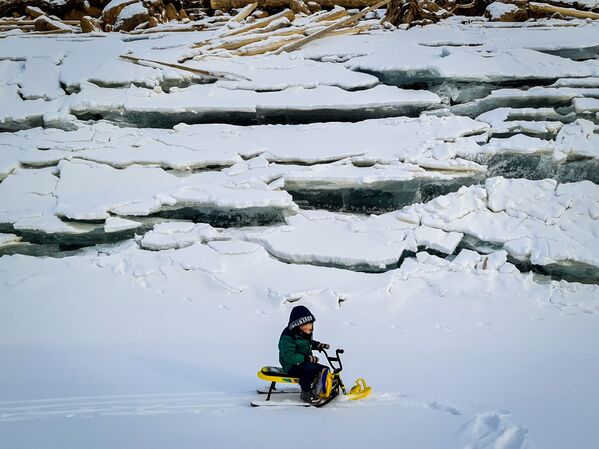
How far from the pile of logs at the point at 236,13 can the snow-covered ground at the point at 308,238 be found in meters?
0.89

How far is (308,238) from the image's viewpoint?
6.73 metres

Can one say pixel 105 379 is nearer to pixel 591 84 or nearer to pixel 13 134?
pixel 13 134

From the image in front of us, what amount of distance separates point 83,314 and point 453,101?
7.28 m

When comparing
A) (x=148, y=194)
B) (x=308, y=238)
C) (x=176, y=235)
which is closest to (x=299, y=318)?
(x=308, y=238)

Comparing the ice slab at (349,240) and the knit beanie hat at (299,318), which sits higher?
the knit beanie hat at (299,318)

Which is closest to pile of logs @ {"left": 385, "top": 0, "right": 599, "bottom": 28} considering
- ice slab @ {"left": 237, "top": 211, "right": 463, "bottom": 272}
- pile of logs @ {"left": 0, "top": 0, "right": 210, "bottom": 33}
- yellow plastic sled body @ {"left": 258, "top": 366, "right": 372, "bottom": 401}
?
pile of logs @ {"left": 0, "top": 0, "right": 210, "bottom": 33}

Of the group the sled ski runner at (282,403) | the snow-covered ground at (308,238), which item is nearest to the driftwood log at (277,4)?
the snow-covered ground at (308,238)

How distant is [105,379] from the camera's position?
448 centimetres

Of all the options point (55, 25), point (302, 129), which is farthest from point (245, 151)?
point (55, 25)

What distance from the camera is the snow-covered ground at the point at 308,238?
3941 millimetres

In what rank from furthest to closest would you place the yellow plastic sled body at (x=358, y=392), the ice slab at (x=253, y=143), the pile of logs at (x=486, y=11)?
the pile of logs at (x=486, y=11) < the ice slab at (x=253, y=143) < the yellow plastic sled body at (x=358, y=392)

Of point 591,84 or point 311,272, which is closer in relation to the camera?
point 311,272

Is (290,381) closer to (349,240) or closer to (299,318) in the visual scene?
(299,318)

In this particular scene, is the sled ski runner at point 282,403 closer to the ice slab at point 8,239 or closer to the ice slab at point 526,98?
the ice slab at point 8,239
